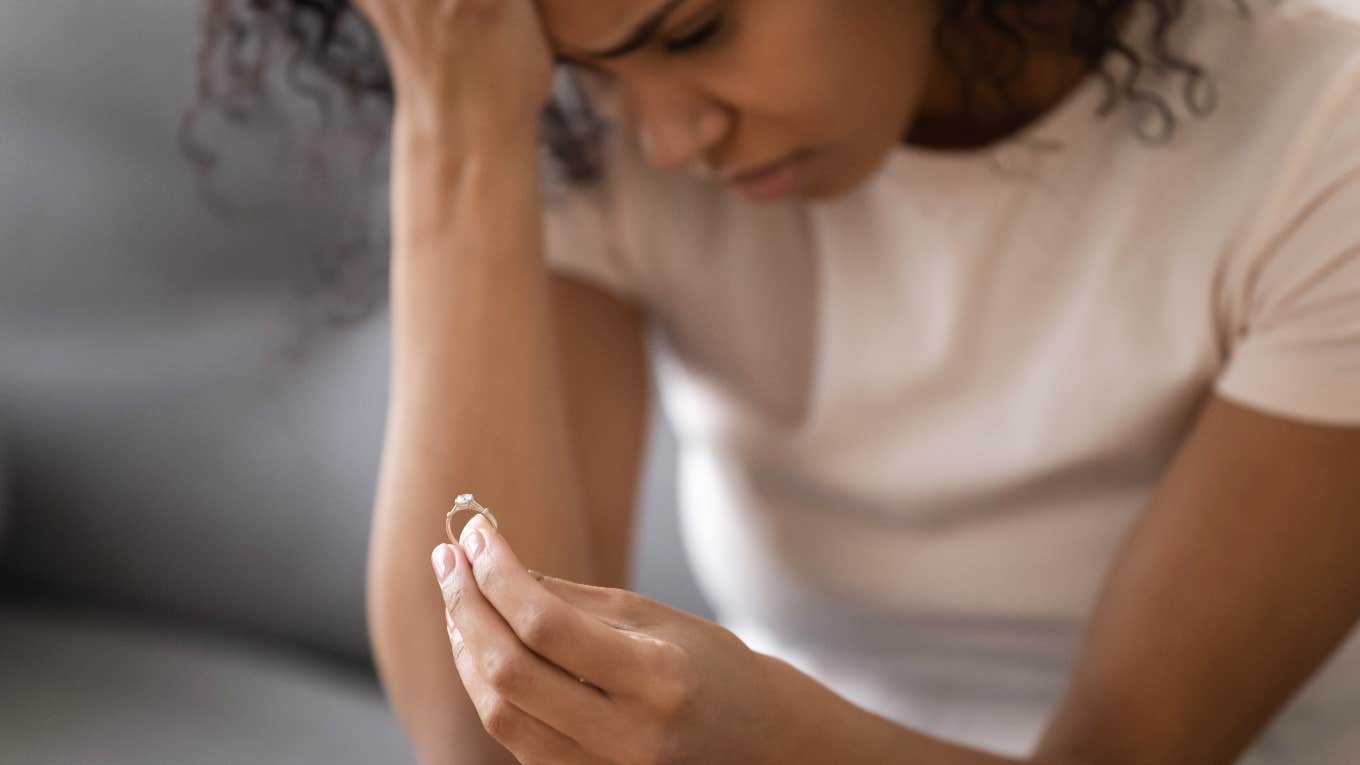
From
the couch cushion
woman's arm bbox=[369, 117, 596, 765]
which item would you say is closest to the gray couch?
the couch cushion

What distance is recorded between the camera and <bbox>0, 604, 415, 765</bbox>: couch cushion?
1059mm

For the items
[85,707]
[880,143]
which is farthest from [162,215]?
[880,143]

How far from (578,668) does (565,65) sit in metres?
0.47

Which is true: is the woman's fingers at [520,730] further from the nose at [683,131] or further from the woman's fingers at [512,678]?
the nose at [683,131]

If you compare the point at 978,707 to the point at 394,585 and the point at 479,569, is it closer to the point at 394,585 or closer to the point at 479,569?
the point at 394,585

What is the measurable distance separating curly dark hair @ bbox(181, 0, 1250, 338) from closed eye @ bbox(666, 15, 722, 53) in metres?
0.16

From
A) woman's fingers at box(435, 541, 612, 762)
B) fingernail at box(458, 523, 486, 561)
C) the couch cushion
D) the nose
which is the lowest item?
the couch cushion

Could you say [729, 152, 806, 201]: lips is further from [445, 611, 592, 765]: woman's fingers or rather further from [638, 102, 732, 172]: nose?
[445, 611, 592, 765]: woman's fingers

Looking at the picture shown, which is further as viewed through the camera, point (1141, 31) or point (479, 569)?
point (1141, 31)

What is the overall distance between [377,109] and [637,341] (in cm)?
28

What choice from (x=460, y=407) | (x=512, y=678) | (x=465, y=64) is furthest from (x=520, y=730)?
(x=465, y=64)

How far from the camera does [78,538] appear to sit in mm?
1264

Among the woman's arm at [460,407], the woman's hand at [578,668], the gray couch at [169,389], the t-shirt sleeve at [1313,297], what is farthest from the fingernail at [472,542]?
the gray couch at [169,389]

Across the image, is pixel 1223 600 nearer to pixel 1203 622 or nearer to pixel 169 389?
pixel 1203 622
